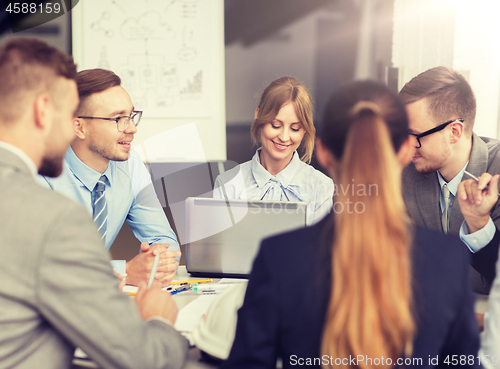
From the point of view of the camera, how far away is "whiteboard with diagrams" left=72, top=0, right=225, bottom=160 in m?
2.92

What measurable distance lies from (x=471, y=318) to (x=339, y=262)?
0.28 metres

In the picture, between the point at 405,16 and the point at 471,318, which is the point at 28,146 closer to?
the point at 471,318

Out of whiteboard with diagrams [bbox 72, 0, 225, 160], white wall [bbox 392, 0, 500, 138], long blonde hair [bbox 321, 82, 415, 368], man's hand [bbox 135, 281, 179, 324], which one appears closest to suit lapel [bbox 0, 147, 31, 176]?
man's hand [bbox 135, 281, 179, 324]

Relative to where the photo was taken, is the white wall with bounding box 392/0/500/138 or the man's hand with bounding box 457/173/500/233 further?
the white wall with bounding box 392/0/500/138

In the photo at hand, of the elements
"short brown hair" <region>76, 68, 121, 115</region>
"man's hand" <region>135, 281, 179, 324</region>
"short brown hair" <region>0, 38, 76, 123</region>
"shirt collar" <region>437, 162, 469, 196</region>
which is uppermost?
"short brown hair" <region>76, 68, 121, 115</region>

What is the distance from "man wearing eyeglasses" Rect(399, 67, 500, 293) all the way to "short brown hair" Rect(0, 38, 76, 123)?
1.55 m

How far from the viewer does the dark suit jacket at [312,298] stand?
2.32ft

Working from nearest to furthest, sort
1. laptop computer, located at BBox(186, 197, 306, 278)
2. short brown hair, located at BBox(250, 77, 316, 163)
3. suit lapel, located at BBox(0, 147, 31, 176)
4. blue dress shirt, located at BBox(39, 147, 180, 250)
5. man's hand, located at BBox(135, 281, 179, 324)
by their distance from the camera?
1. suit lapel, located at BBox(0, 147, 31, 176)
2. man's hand, located at BBox(135, 281, 179, 324)
3. laptop computer, located at BBox(186, 197, 306, 278)
4. blue dress shirt, located at BBox(39, 147, 180, 250)
5. short brown hair, located at BBox(250, 77, 316, 163)

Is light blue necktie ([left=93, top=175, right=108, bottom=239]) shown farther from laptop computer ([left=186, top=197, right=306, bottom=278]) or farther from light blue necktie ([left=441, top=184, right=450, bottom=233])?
light blue necktie ([left=441, top=184, right=450, bottom=233])

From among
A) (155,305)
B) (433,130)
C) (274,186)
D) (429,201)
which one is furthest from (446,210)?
(155,305)

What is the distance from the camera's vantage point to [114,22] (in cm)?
292

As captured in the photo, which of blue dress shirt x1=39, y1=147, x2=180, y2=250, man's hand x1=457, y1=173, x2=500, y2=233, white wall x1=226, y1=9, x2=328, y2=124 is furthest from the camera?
white wall x1=226, y1=9, x2=328, y2=124

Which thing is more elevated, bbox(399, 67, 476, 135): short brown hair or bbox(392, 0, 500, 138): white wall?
bbox(392, 0, 500, 138): white wall

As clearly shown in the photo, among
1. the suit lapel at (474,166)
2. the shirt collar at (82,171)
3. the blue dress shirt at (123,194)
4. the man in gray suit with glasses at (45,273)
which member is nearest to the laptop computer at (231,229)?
the blue dress shirt at (123,194)
